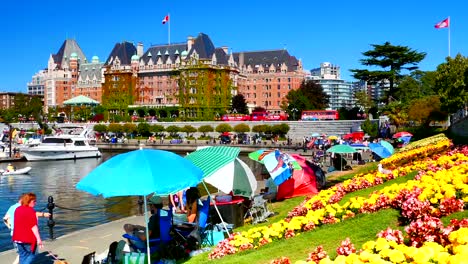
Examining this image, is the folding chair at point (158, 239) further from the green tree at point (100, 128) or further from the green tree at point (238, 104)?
the green tree at point (238, 104)

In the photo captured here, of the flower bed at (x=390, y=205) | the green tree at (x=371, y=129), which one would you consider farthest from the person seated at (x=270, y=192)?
the green tree at (x=371, y=129)

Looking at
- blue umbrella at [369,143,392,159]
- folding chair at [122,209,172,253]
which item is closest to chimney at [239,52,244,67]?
blue umbrella at [369,143,392,159]

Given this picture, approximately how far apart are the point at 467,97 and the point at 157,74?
92.2m

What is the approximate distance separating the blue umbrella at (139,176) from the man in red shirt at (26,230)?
51.7 inches

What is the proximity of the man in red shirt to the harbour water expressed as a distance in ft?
16.6

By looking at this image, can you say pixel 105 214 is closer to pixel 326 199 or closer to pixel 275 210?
pixel 275 210

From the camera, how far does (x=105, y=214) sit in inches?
946

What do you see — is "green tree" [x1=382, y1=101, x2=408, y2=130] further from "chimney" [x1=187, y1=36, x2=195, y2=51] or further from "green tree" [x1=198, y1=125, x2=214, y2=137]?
"chimney" [x1=187, y1=36, x2=195, y2=51]

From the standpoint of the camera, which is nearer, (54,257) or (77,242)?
(54,257)

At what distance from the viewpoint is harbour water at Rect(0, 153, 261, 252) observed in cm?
2117

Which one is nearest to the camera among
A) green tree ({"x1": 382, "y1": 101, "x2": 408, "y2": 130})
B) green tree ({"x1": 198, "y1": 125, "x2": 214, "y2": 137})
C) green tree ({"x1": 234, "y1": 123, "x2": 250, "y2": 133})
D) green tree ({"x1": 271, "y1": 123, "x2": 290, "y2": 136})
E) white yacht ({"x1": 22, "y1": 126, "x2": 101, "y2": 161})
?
white yacht ({"x1": 22, "y1": 126, "x2": 101, "y2": 161})

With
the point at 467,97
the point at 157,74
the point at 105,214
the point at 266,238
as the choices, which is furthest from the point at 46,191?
the point at 157,74

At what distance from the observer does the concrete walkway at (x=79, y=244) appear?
40.0 feet

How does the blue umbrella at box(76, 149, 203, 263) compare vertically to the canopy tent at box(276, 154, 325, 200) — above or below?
above
